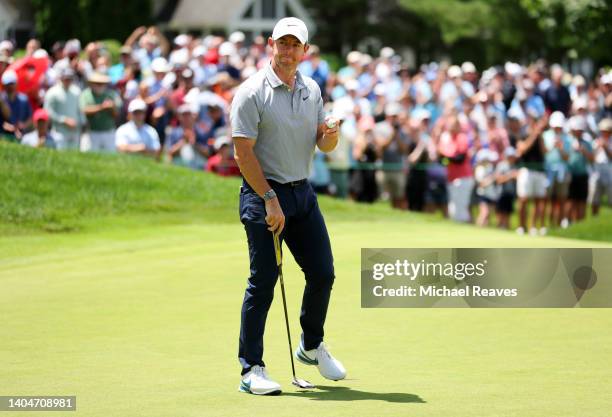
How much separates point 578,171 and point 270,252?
14.6 metres

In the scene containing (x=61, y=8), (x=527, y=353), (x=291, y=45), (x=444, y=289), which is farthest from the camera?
(x=61, y=8)

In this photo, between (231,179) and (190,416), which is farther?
(231,179)

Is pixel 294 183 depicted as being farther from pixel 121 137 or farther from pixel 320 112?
pixel 121 137

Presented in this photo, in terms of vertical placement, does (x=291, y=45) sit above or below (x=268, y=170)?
above

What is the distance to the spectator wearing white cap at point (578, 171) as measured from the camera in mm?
21828

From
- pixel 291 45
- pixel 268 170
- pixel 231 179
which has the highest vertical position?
pixel 291 45

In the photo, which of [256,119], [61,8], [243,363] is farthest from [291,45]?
[61,8]

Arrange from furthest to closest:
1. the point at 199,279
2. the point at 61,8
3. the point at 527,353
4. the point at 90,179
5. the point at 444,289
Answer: the point at 61,8 → the point at 90,179 → the point at 199,279 → the point at 444,289 → the point at 527,353

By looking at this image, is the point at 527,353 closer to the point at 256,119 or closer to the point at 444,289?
the point at 444,289

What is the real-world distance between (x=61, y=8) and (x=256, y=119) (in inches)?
1599

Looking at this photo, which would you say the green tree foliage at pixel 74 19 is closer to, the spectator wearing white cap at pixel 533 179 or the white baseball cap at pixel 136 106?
the spectator wearing white cap at pixel 533 179

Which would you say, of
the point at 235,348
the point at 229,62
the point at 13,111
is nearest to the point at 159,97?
the point at 13,111

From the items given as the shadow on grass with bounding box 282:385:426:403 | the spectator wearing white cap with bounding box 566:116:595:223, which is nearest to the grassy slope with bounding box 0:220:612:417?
the shadow on grass with bounding box 282:385:426:403

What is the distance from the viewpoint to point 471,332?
9695 millimetres
